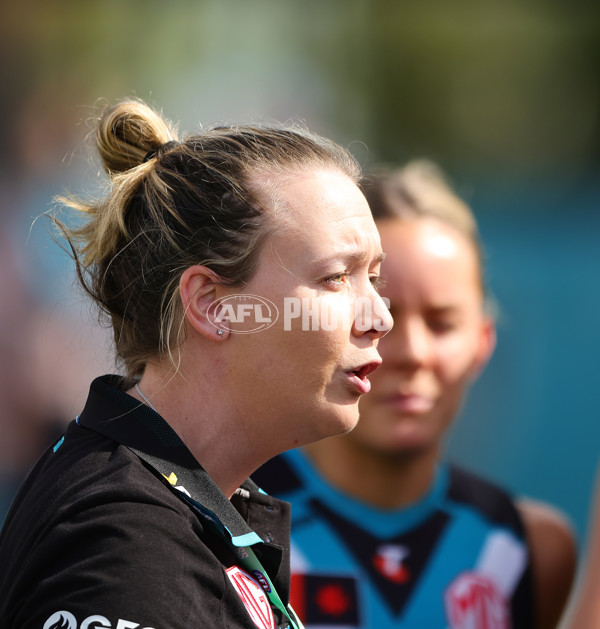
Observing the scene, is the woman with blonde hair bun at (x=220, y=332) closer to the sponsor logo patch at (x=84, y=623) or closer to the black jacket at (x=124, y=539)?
the black jacket at (x=124, y=539)

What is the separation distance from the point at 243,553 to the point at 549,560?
180 centimetres

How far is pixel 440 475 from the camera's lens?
2889mm

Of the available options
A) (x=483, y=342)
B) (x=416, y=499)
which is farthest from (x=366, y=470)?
(x=483, y=342)

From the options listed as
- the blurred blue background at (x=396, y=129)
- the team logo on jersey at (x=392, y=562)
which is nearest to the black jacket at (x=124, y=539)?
the team logo on jersey at (x=392, y=562)

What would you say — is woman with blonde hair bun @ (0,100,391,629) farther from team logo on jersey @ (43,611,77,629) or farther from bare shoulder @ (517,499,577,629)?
bare shoulder @ (517,499,577,629)

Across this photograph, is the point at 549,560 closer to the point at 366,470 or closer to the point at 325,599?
the point at 366,470

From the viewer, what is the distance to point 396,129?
3.68m

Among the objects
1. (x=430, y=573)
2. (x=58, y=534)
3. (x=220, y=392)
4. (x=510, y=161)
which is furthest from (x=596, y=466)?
(x=58, y=534)

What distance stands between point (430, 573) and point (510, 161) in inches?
70.5

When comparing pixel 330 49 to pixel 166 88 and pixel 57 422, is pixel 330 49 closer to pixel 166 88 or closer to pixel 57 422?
pixel 166 88

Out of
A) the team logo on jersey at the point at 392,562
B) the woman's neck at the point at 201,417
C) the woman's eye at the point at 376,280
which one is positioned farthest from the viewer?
the team logo on jersey at the point at 392,562

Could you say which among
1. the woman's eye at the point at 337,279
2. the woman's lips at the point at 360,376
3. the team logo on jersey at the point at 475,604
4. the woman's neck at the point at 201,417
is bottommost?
the team logo on jersey at the point at 475,604

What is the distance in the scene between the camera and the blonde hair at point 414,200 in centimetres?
276

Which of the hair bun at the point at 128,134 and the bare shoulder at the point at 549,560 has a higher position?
the hair bun at the point at 128,134
